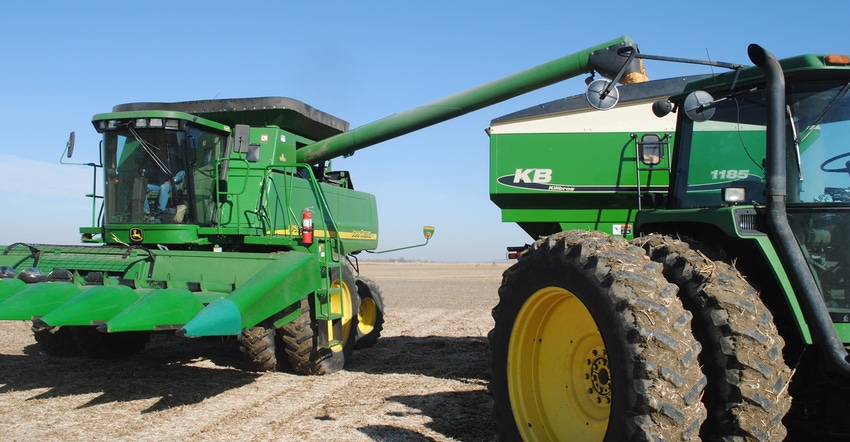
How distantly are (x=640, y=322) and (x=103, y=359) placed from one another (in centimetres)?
691

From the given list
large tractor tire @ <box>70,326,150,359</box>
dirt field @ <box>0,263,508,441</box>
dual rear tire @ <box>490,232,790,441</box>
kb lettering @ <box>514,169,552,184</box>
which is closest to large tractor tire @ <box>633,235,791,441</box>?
dual rear tire @ <box>490,232,790,441</box>

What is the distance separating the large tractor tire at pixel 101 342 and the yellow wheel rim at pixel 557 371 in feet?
17.9

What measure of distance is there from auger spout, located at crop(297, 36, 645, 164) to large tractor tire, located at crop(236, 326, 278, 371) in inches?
109

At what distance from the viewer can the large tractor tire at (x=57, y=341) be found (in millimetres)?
8195

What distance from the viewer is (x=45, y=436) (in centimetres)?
488

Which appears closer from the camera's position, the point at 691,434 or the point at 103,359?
the point at 691,434

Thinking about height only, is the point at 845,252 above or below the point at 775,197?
below

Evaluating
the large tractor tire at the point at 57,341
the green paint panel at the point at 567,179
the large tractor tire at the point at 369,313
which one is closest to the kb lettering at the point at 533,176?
the green paint panel at the point at 567,179

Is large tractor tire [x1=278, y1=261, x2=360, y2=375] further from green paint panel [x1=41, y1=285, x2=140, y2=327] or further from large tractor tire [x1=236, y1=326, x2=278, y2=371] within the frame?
green paint panel [x1=41, y1=285, x2=140, y2=327]

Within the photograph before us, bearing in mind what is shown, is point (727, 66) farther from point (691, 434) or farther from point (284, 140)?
point (284, 140)

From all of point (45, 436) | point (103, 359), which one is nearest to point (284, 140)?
point (103, 359)

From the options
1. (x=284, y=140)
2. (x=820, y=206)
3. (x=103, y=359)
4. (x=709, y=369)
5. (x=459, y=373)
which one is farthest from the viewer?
(x=284, y=140)

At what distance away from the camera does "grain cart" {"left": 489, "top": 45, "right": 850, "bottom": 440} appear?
306 cm

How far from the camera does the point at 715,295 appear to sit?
323 centimetres
